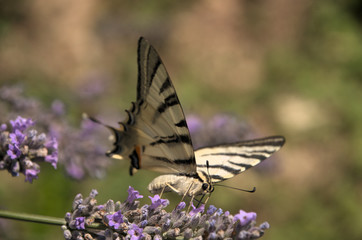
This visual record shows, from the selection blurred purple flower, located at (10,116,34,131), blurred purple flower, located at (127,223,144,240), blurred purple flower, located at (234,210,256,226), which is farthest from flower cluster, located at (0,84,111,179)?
blurred purple flower, located at (234,210,256,226)

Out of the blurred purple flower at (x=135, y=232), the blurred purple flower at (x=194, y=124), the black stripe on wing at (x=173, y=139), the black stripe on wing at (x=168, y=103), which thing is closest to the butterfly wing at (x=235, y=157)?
the black stripe on wing at (x=173, y=139)

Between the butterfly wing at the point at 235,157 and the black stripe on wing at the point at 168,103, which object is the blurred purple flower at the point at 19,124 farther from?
the butterfly wing at the point at 235,157

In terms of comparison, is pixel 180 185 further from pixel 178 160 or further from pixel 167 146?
pixel 167 146

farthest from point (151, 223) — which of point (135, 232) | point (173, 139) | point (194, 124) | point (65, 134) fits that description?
point (194, 124)

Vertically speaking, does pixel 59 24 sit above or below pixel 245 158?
above

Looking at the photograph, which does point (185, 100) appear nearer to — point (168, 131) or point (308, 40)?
point (308, 40)

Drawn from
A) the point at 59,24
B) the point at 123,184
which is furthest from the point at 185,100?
the point at 59,24
